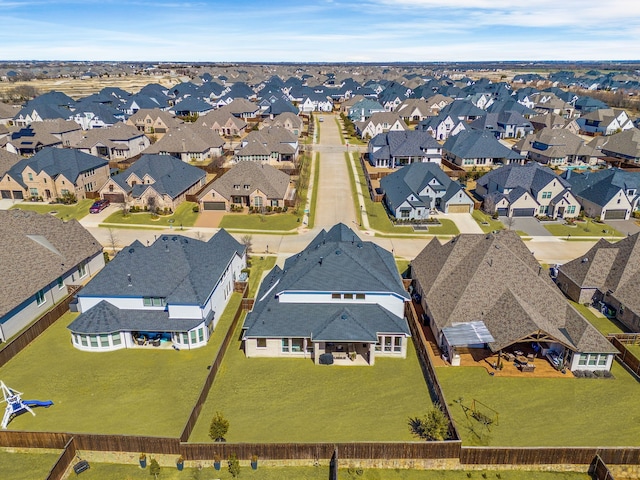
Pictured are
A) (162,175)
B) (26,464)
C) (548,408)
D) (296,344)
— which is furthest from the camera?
(162,175)

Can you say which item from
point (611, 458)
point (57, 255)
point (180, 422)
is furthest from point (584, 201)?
point (57, 255)

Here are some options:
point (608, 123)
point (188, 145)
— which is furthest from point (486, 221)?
point (608, 123)

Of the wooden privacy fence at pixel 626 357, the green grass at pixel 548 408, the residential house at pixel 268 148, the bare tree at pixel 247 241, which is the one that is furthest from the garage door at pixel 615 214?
the residential house at pixel 268 148

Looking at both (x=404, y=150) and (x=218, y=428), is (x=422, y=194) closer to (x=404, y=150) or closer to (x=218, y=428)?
(x=404, y=150)

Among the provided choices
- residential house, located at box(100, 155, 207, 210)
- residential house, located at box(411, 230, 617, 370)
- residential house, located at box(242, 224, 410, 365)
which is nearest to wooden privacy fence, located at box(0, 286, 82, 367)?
residential house, located at box(242, 224, 410, 365)

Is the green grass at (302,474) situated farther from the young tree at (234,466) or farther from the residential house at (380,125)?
the residential house at (380,125)

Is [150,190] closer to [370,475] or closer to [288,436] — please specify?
[288,436]
